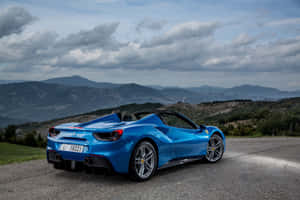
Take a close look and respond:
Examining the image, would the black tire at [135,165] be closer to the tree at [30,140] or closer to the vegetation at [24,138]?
the vegetation at [24,138]

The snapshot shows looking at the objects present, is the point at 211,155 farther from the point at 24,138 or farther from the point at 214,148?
the point at 24,138

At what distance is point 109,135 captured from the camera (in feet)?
17.6

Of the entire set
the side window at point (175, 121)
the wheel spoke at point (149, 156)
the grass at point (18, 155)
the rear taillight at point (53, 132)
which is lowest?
the grass at point (18, 155)

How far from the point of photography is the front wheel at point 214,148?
757 centimetres

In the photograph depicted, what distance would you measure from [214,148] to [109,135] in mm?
3222

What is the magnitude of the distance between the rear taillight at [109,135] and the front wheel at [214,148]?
2.87 metres

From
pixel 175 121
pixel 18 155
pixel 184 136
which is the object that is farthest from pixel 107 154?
pixel 18 155

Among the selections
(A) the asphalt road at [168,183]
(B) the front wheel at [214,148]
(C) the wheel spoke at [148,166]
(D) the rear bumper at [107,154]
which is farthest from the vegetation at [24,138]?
(D) the rear bumper at [107,154]

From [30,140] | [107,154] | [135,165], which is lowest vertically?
Result: [30,140]

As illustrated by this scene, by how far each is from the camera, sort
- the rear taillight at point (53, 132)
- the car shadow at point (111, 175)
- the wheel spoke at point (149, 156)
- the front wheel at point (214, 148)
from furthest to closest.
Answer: the front wheel at point (214, 148)
the rear taillight at point (53, 132)
the wheel spoke at point (149, 156)
the car shadow at point (111, 175)

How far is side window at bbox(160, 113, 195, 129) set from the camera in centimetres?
667

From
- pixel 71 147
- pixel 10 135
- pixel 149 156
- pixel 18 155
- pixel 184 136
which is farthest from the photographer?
pixel 10 135

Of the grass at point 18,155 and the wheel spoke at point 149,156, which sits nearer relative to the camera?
the wheel spoke at point 149,156

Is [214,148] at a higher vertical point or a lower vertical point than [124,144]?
lower
